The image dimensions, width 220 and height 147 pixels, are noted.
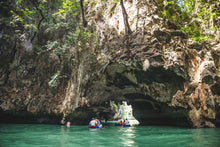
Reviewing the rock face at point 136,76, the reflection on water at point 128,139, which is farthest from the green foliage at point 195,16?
the reflection on water at point 128,139

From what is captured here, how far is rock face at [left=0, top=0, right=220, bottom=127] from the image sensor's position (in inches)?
409

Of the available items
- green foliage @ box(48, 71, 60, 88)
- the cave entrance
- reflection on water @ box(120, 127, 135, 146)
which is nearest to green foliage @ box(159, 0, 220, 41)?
reflection on water @ box(120, 127, 135, 146)

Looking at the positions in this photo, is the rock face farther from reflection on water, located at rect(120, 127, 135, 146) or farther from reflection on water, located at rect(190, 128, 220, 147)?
reflection on water, located at rect(120, 127, 135, 146)

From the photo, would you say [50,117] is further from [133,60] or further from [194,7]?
[194,7]

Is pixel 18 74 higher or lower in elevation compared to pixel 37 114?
higher

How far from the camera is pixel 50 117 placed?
15391mm

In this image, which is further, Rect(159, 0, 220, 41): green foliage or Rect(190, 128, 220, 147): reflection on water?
Rect(159, 0, 220, 41): green foliage

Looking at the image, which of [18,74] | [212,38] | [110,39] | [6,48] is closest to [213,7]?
[212,38]

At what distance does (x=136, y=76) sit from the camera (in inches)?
487

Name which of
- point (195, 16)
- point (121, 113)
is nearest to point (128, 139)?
point (195, 16)

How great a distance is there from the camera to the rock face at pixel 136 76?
10383 mm

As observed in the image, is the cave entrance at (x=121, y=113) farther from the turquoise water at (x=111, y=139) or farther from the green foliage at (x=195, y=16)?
the green foliage at (x=195, y=16)

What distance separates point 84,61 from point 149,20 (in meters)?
5.86

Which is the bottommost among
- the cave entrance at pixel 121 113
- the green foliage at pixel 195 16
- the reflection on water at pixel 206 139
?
the cave entrance at pixel 121 113
